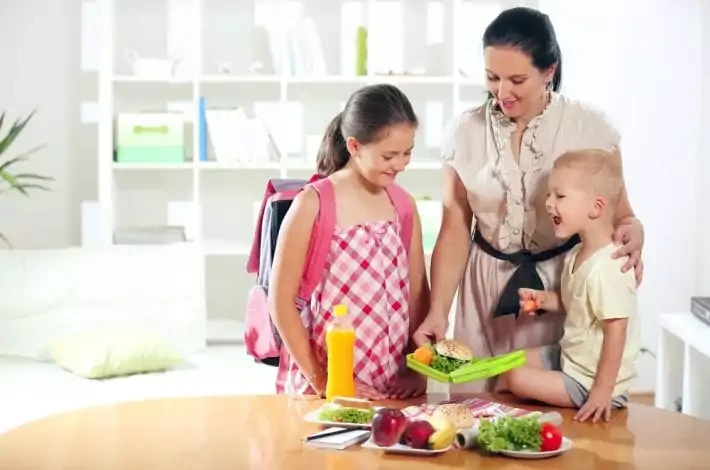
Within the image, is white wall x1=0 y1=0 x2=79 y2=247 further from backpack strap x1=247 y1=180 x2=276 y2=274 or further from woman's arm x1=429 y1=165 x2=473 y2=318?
woman's arm x1=429 y1=165 x2=473 y2=318

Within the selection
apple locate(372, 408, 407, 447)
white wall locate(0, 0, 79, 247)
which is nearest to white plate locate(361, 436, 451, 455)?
apple locate(372, 408, 407, 447)

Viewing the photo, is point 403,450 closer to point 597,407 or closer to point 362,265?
point 597,407

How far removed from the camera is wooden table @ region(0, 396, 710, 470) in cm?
177

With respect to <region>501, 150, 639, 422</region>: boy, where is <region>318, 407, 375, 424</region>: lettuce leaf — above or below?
below

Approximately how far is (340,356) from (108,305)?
2.25m

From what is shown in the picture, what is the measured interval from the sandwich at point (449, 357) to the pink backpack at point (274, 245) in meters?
0.33

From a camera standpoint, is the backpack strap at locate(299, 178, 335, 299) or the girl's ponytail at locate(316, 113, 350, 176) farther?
the girl's ponytail at locate(316, 113, 350, 176)

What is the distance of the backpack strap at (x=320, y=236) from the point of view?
227cm

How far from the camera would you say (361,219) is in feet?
7.61

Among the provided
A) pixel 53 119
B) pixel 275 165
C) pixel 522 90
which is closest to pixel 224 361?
pixel 275 165

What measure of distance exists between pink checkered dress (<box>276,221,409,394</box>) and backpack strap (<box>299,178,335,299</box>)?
0.07 ft

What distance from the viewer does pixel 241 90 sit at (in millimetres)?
4988

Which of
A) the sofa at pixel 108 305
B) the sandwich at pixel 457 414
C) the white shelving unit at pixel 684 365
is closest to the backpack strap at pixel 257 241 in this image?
the sandwich at pixel 457 414

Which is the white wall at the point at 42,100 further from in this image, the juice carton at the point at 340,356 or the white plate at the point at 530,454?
the white plate at the point at 530,454
